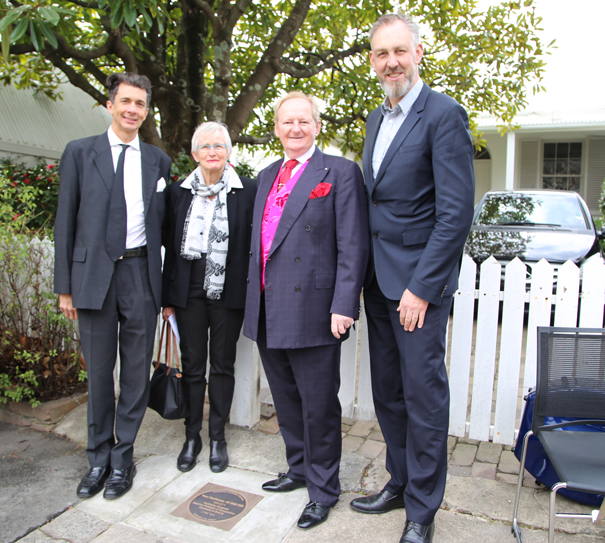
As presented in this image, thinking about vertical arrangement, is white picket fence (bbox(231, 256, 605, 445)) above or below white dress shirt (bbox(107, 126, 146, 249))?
below

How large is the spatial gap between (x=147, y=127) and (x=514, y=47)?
482 centimetres

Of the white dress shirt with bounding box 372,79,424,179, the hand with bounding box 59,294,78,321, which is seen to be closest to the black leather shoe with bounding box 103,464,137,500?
the hand with bounding box 59,294,78,321

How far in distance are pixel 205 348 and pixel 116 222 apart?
0.91 meters

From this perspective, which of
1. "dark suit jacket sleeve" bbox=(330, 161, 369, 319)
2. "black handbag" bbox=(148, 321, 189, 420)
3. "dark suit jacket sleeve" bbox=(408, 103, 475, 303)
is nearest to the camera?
"dark suit jacket sleeve" bbox=(408, 103, 475, 303)

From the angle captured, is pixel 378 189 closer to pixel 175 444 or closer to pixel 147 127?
pixel 175 444

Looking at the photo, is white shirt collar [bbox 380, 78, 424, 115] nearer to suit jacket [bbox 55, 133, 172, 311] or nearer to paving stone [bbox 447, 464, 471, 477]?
suit jacket [bbox 55, 133, 172, 311]

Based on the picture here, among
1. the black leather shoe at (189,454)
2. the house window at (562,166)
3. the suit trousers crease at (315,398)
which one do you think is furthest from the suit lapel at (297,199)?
the house window at (562,166)

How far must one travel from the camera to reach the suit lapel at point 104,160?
2674mm

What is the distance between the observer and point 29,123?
9.63m

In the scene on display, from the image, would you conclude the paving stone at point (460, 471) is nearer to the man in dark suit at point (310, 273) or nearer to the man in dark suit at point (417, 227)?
the man in dark suit at point (417, 227)

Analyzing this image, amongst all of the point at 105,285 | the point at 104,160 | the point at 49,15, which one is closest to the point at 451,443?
the point at 105,285

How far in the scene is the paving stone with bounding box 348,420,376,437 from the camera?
11.4 feet

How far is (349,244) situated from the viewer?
2316mm

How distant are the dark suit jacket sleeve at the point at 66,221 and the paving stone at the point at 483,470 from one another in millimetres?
2563
